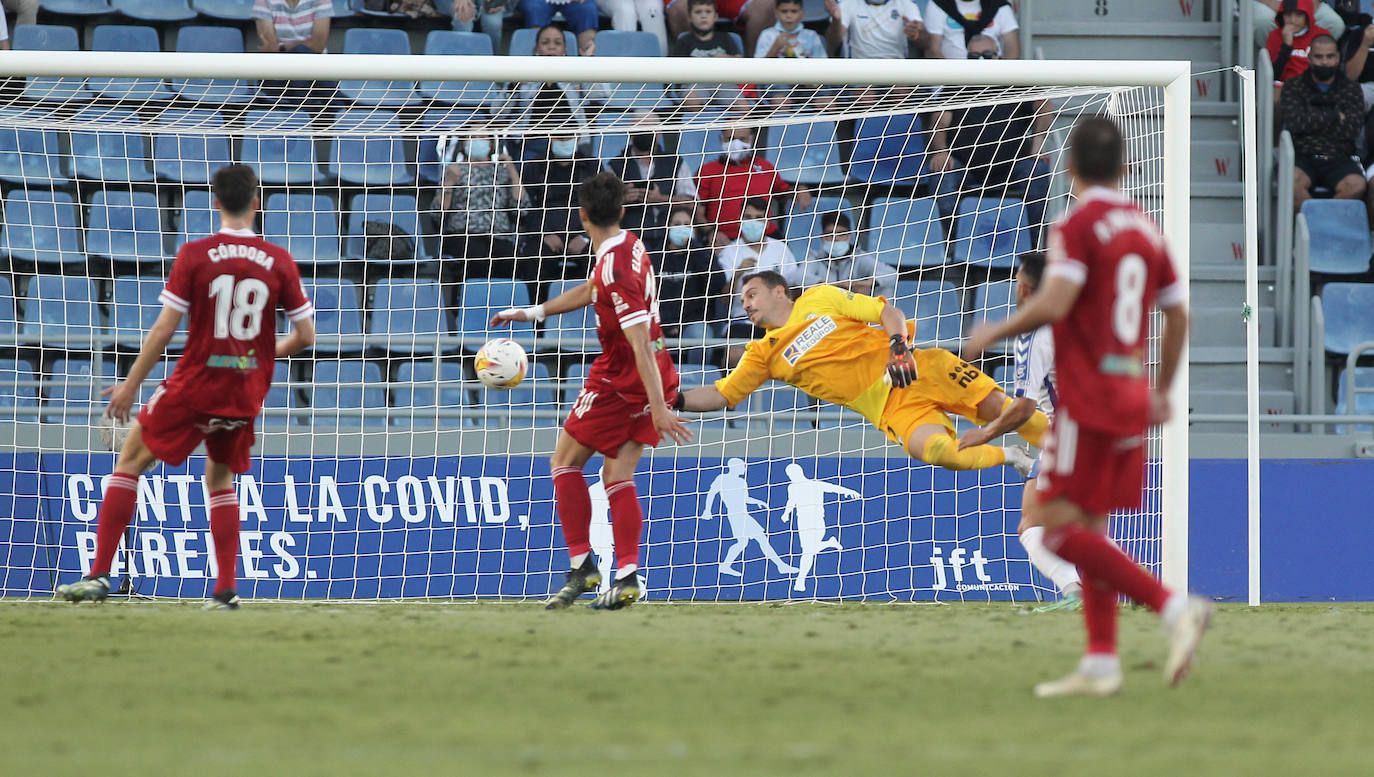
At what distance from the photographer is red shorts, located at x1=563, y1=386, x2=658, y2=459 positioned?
7.08 m

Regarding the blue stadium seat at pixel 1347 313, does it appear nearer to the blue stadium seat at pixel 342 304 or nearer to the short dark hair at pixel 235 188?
the blue stadium seat at pixel 342 304

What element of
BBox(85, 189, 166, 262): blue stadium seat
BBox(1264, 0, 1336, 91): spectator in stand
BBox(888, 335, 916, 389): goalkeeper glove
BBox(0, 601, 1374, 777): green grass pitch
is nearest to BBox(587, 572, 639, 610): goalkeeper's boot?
BBox(0, 601, 1374, 777): green grass pitch

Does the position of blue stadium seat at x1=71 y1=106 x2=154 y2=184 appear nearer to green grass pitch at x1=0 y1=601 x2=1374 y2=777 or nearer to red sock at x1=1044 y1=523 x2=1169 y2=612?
green grass pitch at x1=0 y1=601 x2=1374 y2=777

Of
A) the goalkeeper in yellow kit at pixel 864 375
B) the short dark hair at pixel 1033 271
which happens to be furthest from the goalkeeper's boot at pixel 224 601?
the short dark hair at pixel 1033 271

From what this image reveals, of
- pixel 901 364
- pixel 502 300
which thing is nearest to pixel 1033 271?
pixel 901 364

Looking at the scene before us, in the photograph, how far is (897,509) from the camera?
378 inches

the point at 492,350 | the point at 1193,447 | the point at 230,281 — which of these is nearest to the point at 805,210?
the point at 1193,447

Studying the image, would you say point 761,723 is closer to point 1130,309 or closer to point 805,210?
point 1130,309

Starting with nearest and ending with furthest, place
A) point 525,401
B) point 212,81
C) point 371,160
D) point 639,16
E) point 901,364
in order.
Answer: point 901,364 → point 212,81 → point 371,160 → point 525,401 → point 639,16

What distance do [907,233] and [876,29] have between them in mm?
3032

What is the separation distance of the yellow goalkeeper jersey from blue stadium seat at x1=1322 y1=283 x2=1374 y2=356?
508cm

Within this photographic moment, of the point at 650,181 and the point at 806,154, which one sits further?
the point at 806,154

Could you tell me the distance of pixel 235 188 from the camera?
6.55 meters

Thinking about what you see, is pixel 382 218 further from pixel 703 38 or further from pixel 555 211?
pixel 703 38
